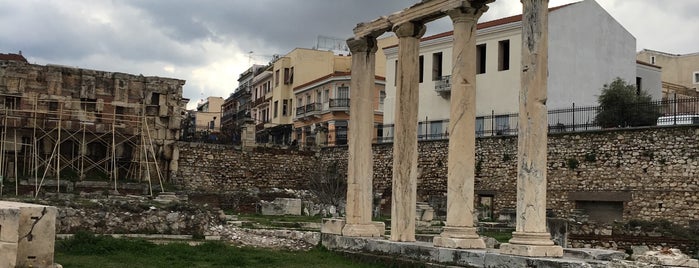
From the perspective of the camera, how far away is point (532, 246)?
12344mm

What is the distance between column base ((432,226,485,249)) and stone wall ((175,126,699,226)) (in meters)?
12.5

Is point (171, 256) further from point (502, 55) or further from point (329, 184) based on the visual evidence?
point (502, 55)

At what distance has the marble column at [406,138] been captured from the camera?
16219 mm

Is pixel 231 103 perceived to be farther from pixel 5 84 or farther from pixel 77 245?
pixel 77 245

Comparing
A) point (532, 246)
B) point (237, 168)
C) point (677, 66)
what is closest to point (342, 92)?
point (237, 168)

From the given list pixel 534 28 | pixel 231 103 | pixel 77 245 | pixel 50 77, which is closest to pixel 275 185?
pixel 50 77

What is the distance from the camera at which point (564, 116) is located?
3547 centimetres

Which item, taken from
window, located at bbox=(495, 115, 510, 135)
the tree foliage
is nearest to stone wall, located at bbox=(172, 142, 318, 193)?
window, located at bbox=(495, 115, 510, 135)

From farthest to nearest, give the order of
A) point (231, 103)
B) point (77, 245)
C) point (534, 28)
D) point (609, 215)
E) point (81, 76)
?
point (231, 103) → point (81, 76) → point (609, 215) → point (77, 245) → point (534, 28)

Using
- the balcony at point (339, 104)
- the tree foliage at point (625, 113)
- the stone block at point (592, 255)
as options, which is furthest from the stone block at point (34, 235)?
the balcony at point (339, 104)

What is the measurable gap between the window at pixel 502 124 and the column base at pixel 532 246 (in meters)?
23.4

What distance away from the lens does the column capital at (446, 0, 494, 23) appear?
14.9 m

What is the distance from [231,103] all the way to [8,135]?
46.1 m

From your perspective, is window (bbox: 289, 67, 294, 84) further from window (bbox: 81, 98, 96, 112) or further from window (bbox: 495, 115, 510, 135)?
window (bbox: 495, 115, 510, 135)
